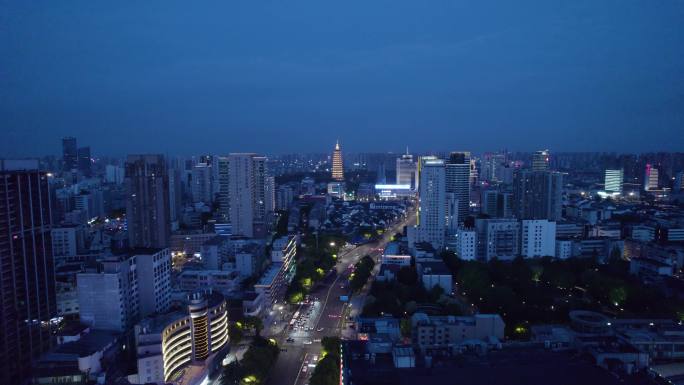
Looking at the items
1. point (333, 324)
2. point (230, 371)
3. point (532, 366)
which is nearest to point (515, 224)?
point (333, 324)

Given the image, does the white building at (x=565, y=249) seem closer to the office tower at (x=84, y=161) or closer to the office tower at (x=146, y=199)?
the office tower at (x=146, y=199)

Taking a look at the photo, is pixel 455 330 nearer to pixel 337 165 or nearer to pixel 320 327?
pixel 320 327

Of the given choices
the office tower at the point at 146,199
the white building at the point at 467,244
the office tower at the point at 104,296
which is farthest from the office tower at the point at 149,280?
the white building at the point at 467,244

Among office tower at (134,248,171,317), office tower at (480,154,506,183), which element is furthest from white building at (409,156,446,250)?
office tower at (480,154,506,183)

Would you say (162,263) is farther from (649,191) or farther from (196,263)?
(649,191)

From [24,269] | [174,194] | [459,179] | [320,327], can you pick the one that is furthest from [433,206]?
[174,194]

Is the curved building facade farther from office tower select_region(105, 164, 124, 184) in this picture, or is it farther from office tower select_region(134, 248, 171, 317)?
office tower select_region(105, 164, 124, 184)
